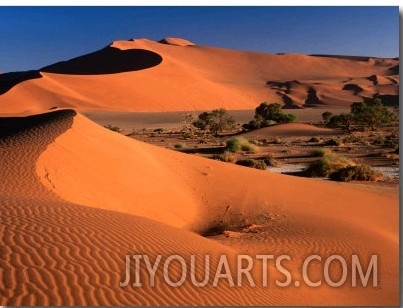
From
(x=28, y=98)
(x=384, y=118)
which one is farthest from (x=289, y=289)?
(x=28, y=98)

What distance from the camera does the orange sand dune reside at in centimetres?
615

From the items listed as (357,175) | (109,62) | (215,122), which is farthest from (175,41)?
(357,175)

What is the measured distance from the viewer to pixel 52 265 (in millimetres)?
6125

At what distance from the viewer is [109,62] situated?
387ft

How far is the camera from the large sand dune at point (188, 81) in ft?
255

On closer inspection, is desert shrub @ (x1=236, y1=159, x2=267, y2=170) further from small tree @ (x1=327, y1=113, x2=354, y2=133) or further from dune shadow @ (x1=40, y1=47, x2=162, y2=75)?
dune shadow @ (x1=40, y1=47, x2=162, y2=75)

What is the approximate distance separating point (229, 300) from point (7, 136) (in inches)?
Answer: 472

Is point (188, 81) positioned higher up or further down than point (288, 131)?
higher up

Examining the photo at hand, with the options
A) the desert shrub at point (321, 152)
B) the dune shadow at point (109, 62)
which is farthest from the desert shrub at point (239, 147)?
the dune shadow at point (109, 62)

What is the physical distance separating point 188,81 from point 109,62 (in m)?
27.0

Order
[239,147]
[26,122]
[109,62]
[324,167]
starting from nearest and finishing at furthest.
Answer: [26,122]
[324,167]
[239,147]
[109,62]

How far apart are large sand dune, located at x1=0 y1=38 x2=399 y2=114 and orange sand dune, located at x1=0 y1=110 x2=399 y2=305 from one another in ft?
162

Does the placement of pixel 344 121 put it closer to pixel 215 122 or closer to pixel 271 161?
pixel 215 122

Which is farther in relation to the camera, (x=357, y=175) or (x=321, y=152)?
(x=321, y=152)
